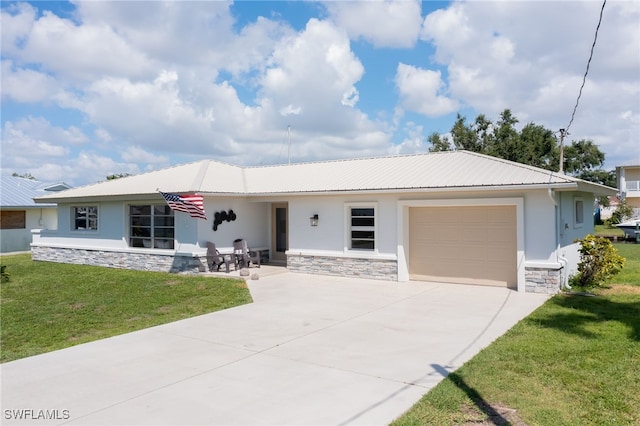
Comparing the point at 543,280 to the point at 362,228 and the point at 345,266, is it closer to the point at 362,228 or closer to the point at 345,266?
the point at 362,228

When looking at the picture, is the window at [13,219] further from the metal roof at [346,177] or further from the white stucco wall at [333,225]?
the white stucco wall at [333,225]

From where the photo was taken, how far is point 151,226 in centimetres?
1599

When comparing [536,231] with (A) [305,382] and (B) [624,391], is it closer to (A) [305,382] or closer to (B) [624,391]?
(B) [624,391]

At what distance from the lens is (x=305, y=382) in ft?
17.6

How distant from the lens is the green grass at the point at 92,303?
789 cm

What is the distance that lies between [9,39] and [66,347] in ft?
36.4

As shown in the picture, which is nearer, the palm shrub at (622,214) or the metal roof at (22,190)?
the metal roof at (22,190)

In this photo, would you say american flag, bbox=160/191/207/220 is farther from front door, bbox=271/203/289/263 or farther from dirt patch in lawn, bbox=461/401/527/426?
dirt patch in lawn, bbox=461/401/527/426

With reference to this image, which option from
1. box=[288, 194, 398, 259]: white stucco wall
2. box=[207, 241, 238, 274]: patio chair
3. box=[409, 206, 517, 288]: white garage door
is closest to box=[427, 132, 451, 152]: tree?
box=[288, 194, 398, 259]: white stucco wall

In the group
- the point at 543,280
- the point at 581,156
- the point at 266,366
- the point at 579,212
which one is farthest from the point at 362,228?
the point at 581,156

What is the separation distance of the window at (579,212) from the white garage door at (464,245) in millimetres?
3088

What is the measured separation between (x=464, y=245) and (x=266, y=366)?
8.01 meters

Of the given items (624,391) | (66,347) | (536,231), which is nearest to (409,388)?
(624,391)

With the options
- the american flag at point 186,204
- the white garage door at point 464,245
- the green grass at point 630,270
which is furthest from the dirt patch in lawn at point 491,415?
the american flag at point 186,204
